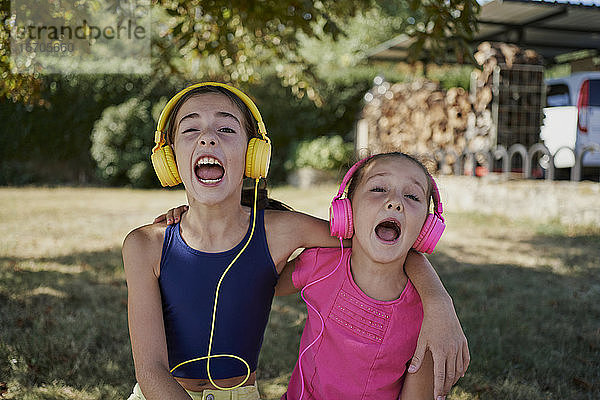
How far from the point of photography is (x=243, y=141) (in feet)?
6.69

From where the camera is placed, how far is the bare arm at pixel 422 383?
1.82 metres

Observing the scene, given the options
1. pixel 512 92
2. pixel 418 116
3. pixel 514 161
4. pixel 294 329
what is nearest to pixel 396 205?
pixel 294 329

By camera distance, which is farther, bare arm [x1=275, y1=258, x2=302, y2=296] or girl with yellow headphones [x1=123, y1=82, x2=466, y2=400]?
bare arm [x1=275, y1=258, x2=302, y2=296]

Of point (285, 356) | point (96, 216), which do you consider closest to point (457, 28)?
point (285, 356)

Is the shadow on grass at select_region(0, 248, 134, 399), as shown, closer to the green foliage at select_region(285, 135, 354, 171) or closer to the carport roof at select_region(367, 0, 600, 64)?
the carport roof at select_region(367, 0, 600, 64)

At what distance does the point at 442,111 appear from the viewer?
1141cm

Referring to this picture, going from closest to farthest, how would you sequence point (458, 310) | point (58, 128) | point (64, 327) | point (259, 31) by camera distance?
point (64, 327) < point (458, 310) < point (259, 31) < point (58, 128)

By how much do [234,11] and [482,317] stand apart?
127 inches

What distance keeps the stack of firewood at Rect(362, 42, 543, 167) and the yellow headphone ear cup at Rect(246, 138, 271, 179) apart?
6.93 m

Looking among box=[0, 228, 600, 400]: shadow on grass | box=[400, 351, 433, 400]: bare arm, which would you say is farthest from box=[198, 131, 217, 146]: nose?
box=[0, 228, 600, 400]: shadow on grass

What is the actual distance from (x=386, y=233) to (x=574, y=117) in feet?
31.1

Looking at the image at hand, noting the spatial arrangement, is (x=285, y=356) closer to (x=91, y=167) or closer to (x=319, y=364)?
(x=319, y=364)

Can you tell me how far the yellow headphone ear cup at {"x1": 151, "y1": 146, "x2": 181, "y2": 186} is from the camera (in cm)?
202

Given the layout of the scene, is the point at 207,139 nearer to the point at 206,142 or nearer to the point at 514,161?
the point at 206,142
